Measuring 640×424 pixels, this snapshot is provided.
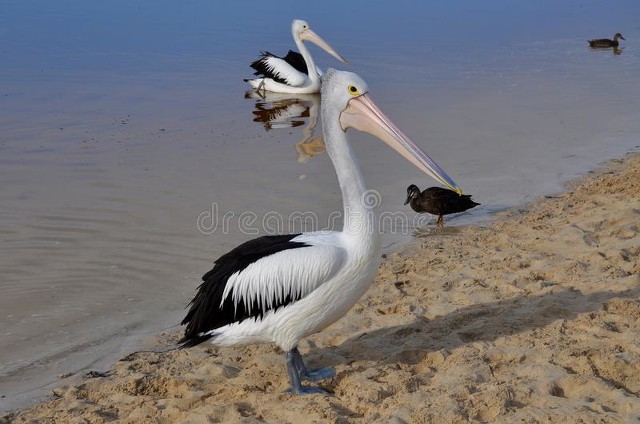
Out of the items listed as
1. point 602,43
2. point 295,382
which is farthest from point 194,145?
point 602,43

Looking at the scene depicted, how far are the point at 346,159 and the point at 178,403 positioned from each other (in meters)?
1.45

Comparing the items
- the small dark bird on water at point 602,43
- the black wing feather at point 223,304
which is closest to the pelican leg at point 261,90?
the small dark bird on water at point 602,43

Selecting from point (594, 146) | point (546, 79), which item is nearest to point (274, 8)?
point (546, 79)

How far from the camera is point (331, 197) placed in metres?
7.54

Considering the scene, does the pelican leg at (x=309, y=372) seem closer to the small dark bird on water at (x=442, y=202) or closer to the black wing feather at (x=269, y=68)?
the small dark bird on water at (x=442, y=202)

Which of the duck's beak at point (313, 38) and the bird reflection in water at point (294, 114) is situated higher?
the duck's beak at point (313, 38)

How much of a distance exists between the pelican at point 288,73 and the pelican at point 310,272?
9436 millimetres

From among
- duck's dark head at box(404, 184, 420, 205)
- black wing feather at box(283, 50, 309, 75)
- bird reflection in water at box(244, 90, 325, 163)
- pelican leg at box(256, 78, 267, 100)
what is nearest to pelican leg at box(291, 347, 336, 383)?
duck's dark head at box(404, 184, 420, 205)

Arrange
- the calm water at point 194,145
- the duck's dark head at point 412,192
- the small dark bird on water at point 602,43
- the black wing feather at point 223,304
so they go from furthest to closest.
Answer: the small dark bird on water at point 602,43 < the duck's dark head at point 412,192 < the calm water at point 194,145 < the black wing feather at point 223,304

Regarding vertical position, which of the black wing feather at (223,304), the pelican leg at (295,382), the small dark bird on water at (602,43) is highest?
the small dark bird on water at (602,43)

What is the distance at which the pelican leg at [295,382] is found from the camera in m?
3.85

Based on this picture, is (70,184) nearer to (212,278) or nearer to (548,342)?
(212,278)

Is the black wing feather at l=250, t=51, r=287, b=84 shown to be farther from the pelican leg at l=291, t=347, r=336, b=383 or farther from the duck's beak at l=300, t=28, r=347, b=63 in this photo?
the pelican leg at l=291, t=347, r=336, b=383

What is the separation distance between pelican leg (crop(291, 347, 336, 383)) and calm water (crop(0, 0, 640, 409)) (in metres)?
1.30
